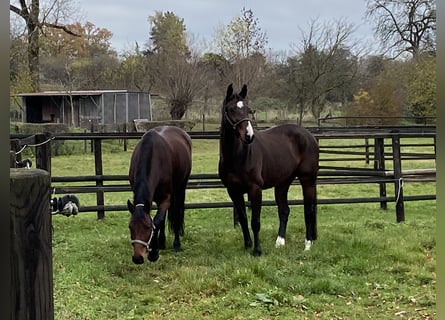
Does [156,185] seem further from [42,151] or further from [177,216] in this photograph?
[42,151]

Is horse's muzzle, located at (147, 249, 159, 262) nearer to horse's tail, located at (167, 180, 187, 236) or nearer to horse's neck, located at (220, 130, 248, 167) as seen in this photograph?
horse's tail, located at (167, 180, 187, 236)

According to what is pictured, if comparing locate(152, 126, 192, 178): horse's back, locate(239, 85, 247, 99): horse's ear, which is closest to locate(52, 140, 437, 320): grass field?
locate(152, 126, 192, 178): horse's back

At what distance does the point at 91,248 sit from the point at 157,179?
43.4 inches

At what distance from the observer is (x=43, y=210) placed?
0.91 m

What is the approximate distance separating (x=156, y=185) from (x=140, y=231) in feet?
2.06

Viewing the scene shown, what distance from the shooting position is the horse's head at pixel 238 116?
4.50m

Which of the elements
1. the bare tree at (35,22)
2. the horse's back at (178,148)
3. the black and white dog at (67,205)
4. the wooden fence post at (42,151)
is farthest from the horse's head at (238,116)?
the bare tree at (35,22)

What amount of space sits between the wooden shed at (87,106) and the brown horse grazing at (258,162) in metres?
21.4

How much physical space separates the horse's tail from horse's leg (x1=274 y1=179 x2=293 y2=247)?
3.36ft

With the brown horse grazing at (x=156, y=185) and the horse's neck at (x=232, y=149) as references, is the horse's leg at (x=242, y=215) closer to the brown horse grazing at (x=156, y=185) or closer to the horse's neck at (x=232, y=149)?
the horse's neck at (x=232, y=149)

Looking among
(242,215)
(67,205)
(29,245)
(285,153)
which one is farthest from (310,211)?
(29,245)

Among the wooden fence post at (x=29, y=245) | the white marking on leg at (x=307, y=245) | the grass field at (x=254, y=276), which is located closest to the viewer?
the wooden fence post at (x=29, y=245)

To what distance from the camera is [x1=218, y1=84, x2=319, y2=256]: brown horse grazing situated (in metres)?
4.67

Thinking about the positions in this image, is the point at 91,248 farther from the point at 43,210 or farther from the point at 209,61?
the point at 209,61
